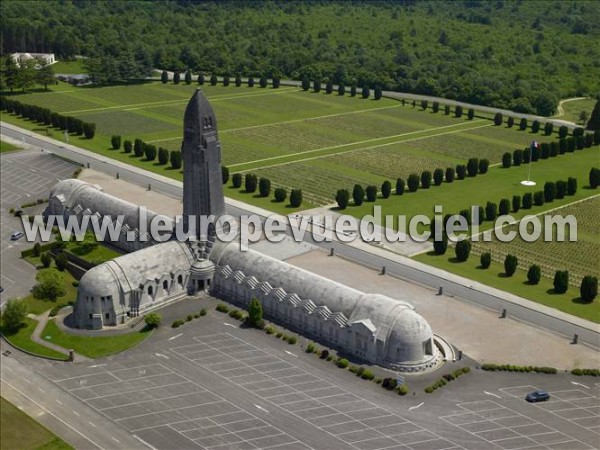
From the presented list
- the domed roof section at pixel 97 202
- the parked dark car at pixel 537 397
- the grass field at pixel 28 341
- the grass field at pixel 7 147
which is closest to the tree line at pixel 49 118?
the grass field at pixel 7 147

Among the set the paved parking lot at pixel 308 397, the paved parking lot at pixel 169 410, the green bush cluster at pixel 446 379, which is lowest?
the paved parking lot at pixel 169 410

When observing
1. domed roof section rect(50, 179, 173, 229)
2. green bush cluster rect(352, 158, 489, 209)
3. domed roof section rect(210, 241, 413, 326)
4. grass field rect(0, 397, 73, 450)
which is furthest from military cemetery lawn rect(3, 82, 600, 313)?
grass field rect(0, 397, 73, 450)

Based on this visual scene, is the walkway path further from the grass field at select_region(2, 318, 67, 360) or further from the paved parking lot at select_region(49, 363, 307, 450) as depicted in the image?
the paved parking lot at select_region(49, 363, 307, 450)

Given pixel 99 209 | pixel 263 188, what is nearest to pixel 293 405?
pixel 99 209

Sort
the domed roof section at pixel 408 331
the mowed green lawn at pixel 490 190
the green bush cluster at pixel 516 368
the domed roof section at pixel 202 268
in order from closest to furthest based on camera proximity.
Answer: the green bush cluster at pixel 516 368
the domed roof section at pixel 408 331
the domed roof section at pixel 202 268
the mowed green lawn at pixel 490 190

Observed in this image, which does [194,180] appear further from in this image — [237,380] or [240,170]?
[240,170]

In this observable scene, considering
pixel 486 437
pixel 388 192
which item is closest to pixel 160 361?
pixel 486 437

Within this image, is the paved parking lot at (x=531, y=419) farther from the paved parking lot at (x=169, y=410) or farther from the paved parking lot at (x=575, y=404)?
the paved parking lot at (x=169, y=410)
